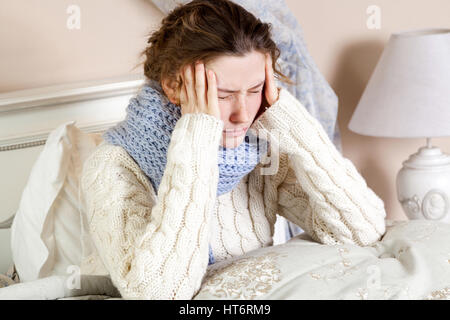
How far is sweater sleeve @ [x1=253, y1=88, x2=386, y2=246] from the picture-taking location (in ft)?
4.21

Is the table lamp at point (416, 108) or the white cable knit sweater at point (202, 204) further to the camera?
the table lamp at point (416, 108)

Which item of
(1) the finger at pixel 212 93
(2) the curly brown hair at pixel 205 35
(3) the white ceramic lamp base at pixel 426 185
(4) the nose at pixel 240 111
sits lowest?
(3) the white ceramic lamp base at pixel 426 185

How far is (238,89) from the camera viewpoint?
116cm

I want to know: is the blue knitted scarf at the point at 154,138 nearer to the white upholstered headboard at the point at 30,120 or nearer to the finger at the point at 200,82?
the finger at the point at 200,82

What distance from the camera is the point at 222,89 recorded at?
1.16m

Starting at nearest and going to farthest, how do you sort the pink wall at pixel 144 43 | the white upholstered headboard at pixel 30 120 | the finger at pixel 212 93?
the finger at pixel 212 93 < the white upholstered headboard at pixel 30 120 < the pink wall at pixel 144 43

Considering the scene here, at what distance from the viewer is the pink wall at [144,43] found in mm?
1844

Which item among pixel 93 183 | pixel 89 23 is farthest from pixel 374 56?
pixel 93 183

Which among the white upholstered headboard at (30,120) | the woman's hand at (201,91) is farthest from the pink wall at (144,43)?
the woman's hand at (201,91)

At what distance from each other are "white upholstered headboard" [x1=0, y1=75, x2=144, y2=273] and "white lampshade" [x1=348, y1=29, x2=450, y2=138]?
758 millimetres

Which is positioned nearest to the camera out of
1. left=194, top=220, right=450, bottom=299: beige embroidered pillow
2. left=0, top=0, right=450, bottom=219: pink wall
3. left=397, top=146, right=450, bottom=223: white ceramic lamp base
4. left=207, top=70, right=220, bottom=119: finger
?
left=194, top=220, right=450, bottom=299: beige embroidered pillow

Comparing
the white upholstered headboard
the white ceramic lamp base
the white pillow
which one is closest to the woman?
the white pillow

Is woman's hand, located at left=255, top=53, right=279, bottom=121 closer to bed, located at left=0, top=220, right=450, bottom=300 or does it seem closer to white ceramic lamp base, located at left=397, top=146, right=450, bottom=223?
bed, located at left=0, top=220, right=450, bottom=300
